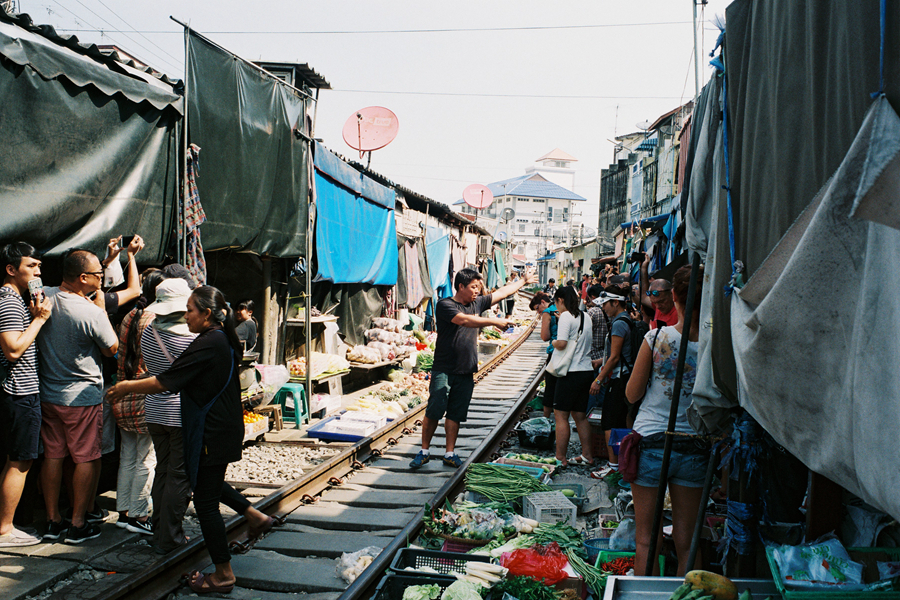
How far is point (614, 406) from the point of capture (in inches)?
289

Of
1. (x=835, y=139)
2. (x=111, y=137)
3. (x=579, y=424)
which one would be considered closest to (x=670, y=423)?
(x=835, y=139)

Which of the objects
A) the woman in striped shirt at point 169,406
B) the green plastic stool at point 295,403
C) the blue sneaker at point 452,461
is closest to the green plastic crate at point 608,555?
the woman in striped shirt at point 169,406

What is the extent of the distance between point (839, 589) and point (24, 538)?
548 cm

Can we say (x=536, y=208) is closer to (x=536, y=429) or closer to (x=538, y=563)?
(x=536, y=429)

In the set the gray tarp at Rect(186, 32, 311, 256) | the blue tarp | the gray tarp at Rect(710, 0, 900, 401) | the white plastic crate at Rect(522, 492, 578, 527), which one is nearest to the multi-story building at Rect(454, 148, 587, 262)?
the blue tarp

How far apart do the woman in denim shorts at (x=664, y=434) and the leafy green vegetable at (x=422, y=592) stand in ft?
4.25

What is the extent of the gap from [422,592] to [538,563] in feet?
2.52

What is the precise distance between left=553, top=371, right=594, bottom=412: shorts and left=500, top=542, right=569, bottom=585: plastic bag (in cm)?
302

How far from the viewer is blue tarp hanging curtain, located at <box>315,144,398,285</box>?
11.0 metres

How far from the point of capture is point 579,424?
7824mm

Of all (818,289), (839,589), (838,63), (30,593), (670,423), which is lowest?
(30,593)

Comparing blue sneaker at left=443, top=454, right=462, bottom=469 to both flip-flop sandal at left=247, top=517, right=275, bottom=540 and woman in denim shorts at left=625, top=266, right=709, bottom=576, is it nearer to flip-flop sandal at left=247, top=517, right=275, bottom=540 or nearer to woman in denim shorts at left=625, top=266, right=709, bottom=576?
flip-flop sandal at left=247, top=517, right=275, bottom=540

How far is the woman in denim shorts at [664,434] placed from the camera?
3867 mm

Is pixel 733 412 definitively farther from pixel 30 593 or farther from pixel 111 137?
pixel 111 137
